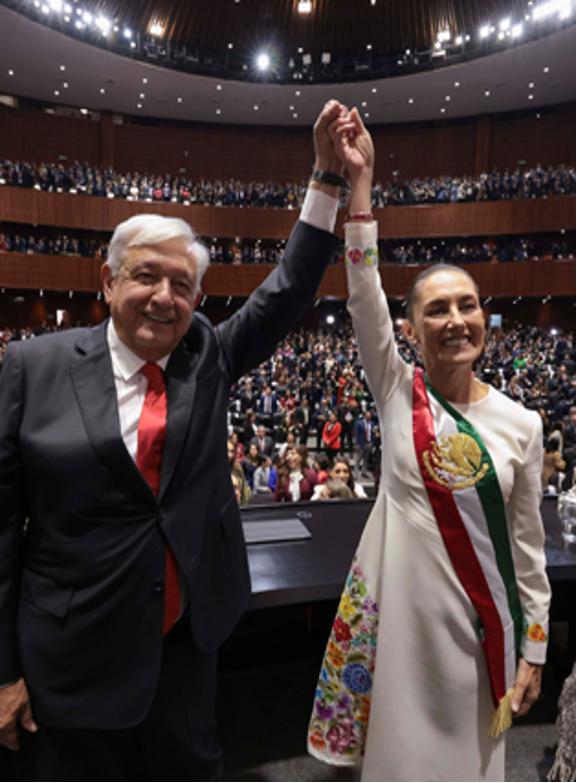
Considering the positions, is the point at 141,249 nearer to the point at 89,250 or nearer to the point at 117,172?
the point at 89,250

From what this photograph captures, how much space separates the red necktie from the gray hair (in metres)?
0.19

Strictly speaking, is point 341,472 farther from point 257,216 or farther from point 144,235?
point 144,235

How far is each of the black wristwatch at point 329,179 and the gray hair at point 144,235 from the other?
0.24m

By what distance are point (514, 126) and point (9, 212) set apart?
1.40m

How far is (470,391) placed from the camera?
891 mm

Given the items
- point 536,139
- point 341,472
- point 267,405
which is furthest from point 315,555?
point 341,472

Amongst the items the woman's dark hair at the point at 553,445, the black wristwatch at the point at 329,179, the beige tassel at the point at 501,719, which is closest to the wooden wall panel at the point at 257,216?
the black wristwatch at the point at 329,179

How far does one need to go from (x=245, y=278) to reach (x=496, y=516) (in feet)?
3.00

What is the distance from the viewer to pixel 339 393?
6.87ft

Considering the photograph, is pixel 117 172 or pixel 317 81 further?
pixel 117 172

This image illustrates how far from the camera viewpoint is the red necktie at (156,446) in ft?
2.69

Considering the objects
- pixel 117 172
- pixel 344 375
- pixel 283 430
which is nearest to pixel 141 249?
pixel 117 172

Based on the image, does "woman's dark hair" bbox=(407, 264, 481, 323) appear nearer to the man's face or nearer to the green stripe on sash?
the green stripe on sash

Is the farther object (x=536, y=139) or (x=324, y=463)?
(x=324, y=463)
